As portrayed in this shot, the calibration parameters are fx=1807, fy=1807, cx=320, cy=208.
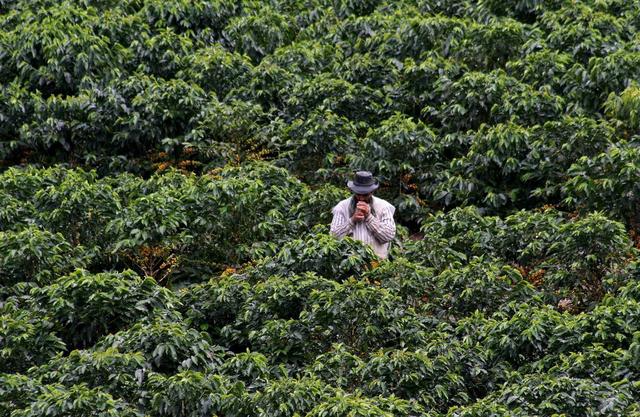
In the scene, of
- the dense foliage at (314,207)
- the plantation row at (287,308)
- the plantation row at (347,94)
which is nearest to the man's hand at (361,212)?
the plantation row at (287,308)

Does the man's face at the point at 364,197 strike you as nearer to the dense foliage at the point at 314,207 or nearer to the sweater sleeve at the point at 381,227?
the sweater sleeve at the point at 381,227

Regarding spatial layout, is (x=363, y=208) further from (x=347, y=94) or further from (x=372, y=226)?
(x=347, y=94)

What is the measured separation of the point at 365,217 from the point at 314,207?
1322 millimetres

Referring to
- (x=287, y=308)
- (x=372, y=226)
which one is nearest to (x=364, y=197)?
(x=372, y=226)

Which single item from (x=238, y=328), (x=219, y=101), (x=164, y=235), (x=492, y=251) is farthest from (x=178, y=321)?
(x=219, y=101)

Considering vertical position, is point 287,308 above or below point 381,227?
below

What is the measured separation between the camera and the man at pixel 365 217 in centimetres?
1894

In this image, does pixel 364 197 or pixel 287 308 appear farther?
pixel 364 197

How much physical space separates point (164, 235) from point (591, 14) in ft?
24.0

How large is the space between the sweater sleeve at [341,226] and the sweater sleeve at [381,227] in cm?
20

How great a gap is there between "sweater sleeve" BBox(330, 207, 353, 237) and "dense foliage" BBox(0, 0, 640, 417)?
2.07ft

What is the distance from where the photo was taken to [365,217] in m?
18.9

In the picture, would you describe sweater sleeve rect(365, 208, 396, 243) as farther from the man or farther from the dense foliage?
the dense foliage

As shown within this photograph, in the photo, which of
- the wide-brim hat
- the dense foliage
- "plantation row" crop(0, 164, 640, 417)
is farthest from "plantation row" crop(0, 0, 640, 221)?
the wide-brim hat
